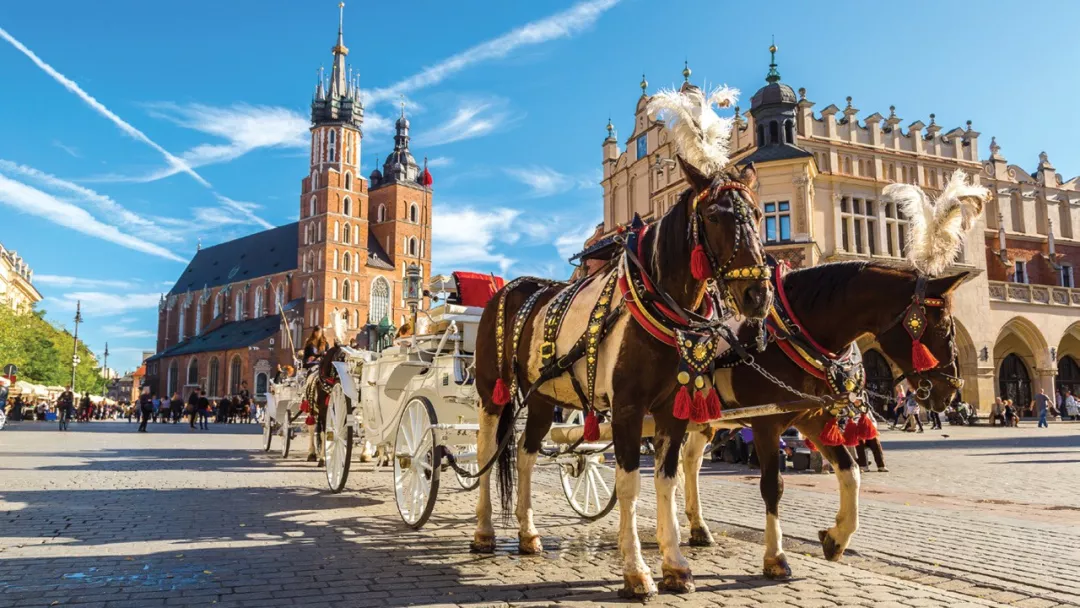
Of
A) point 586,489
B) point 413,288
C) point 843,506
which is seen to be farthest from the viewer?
point 413,288

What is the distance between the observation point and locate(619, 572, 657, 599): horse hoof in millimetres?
4047

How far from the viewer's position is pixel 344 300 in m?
80.1

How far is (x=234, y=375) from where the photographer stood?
7962 cm

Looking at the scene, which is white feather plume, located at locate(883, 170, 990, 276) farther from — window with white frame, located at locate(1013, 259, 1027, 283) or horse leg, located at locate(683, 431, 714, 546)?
window with white frame, located at locate(1013, 259, 1027, 283)

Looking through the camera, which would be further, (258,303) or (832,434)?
(258,303)

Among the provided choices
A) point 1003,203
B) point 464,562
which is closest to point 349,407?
point 464,562

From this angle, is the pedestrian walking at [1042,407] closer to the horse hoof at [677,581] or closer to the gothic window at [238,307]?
the horse hoof at [677,581]

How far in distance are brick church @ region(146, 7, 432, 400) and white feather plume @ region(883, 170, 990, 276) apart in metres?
71.5

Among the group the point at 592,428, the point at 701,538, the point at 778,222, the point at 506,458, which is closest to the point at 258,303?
the point at 778,222

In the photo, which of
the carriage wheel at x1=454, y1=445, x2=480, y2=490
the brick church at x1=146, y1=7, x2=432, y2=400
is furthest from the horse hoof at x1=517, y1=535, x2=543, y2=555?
the brick church at x1=146, y1=7, x2=432, y2=400

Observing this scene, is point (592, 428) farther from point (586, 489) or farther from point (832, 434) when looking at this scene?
point (586, 489)

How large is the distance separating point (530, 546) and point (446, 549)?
63 cm

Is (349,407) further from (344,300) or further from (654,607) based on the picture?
(344,300)

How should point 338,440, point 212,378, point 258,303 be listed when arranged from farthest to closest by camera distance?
point 258,303
point 212,378
point 338,440
